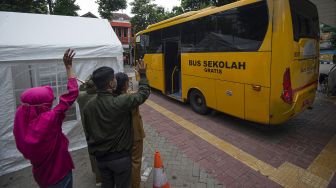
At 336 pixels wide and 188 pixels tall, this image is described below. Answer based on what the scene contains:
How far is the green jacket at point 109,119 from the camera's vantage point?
2.05 metres

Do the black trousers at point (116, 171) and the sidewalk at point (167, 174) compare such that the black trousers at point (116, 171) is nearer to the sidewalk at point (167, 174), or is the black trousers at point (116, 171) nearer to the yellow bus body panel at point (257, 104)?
the sidewalk at point (167, 174)

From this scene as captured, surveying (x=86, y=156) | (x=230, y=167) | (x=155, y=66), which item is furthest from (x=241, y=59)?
(x=155, y=66)

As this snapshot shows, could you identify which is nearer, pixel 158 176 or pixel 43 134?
pixel 43 134

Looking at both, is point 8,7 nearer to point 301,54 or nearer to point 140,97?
point 140,97

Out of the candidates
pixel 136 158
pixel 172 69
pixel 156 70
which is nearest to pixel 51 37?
pixel 136 158

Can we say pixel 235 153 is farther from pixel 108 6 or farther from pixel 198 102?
pixel 108 6

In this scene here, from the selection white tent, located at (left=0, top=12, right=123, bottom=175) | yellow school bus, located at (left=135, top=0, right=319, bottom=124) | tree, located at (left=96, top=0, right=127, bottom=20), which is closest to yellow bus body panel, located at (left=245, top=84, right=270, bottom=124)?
yellow school bus, located at (left=135, top=0, right=319, bottom=124)

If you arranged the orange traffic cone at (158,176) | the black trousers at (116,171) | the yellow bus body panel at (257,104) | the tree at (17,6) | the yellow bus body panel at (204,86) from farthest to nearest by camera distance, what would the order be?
the tree at (17,6) < the yellow bus body panel at (204,86) < the yellow bus body panel at (257,104) < the orange traffic cone at (158,176) < the black trousers at (116,171)

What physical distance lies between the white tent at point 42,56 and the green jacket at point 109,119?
2.21 m

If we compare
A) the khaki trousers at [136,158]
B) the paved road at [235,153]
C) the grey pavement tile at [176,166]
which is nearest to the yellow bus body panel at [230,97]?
the paved road at [235,153]

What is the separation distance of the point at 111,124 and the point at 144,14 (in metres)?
30.9

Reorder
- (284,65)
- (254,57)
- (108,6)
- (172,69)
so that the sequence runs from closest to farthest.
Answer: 1. (284,65)
2. (254,57)
3. (172,69)
4. (108,6)

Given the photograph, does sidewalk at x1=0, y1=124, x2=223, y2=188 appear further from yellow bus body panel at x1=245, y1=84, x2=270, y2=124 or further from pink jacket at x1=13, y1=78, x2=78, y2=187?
yellow bus body panel at x1=245, y1=84, x2=270, y2=124

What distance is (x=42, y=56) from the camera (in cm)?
362
